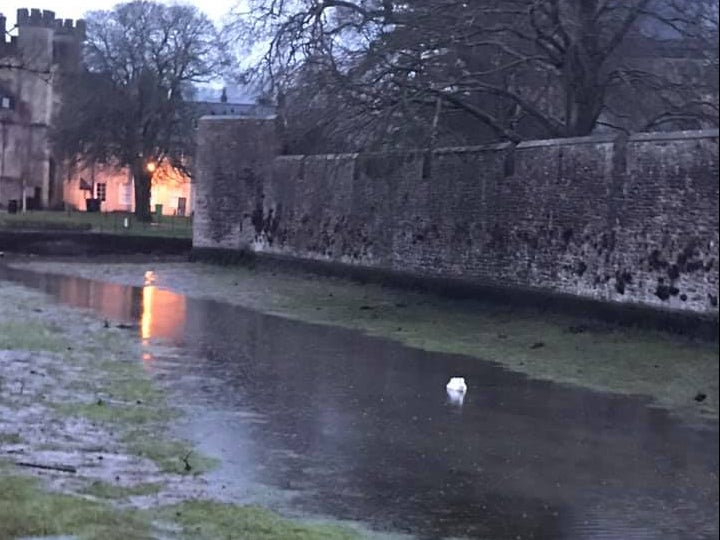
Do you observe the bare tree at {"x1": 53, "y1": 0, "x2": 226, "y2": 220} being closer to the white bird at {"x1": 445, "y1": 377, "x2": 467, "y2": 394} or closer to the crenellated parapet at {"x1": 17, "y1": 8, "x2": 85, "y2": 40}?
the crenellated parapet at {"x1": 17, "y1": 8, "x2": 85, "y2": 40}

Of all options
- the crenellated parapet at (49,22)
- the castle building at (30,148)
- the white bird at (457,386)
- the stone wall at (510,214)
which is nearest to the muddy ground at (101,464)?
the white bird at (457,386)

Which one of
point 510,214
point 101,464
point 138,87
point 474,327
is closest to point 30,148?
point 138,87

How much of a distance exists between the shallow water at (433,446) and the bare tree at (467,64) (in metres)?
5.86

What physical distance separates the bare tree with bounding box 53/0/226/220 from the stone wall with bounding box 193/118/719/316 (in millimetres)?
15257

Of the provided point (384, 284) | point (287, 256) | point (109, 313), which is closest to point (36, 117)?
point (287, 256)

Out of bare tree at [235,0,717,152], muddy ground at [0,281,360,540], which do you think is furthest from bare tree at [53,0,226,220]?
muddy ground at [0,281,360,540]

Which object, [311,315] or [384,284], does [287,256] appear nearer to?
[384,284]

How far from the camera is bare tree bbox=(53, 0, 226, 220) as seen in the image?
5697 centimetres

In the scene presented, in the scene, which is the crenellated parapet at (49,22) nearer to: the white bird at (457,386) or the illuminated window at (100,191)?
the illuminated window at (100,191)

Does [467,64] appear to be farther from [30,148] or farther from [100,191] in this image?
[100,191]

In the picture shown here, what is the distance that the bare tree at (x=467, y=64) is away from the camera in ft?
70.5

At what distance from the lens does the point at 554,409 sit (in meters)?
14.5

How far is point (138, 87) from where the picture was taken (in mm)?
58094

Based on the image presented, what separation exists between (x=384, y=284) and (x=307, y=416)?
18913mm
